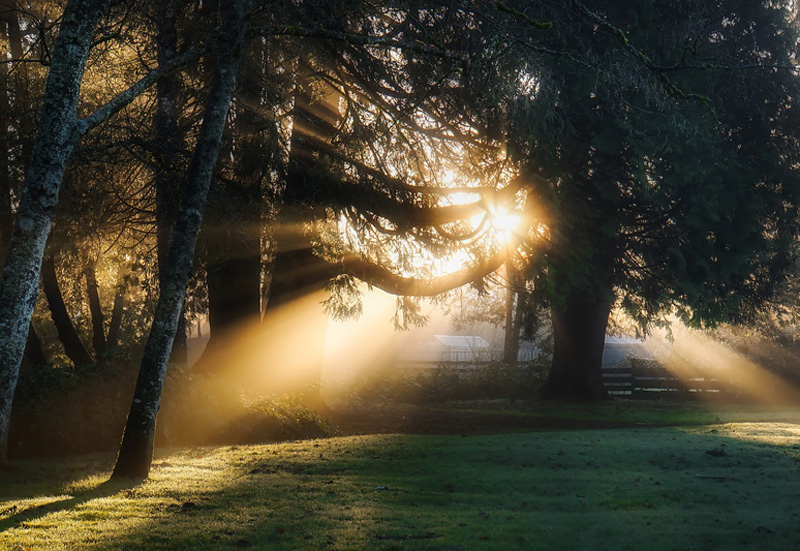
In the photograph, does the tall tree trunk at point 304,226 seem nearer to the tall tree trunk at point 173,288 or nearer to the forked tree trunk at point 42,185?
the tall tree trunk at point 173,288

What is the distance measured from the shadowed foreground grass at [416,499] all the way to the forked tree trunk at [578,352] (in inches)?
487

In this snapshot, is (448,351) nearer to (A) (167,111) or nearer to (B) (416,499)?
(A) (167,111)

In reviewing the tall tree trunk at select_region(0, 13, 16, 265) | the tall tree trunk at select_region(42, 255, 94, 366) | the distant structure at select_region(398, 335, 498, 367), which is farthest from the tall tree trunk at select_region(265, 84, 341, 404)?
the distant structure at select_region(398, 335, 498, 367)

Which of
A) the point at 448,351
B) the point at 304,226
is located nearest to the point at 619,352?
the point at 448,351

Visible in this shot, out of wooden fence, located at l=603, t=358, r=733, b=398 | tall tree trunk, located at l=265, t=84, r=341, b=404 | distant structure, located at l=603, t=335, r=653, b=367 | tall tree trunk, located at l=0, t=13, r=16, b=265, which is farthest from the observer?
distant structure, located at l=603, t=335, r=653, b=367

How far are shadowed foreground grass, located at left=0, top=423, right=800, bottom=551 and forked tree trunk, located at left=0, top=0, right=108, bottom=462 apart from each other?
1868mm

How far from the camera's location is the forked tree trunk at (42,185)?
7.77m

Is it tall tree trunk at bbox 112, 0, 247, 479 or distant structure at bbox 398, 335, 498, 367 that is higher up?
tall tree trunk at bbox 112, 0, 247, 479

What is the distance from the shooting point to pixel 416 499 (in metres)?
9.22

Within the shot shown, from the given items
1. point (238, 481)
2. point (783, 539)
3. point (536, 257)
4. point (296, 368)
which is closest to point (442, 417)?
point (296, 368)

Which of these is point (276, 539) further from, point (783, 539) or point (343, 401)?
point (343, 401)

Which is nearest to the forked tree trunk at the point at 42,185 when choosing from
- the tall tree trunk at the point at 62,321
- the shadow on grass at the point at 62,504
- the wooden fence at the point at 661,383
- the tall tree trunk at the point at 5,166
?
the shadow on grass at the point at 62,504

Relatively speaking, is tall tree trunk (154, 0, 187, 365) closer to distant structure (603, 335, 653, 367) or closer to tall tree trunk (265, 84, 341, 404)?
tall tree trunk (265, 84, 341, 404)

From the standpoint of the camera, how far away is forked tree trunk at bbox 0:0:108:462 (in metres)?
7.77
